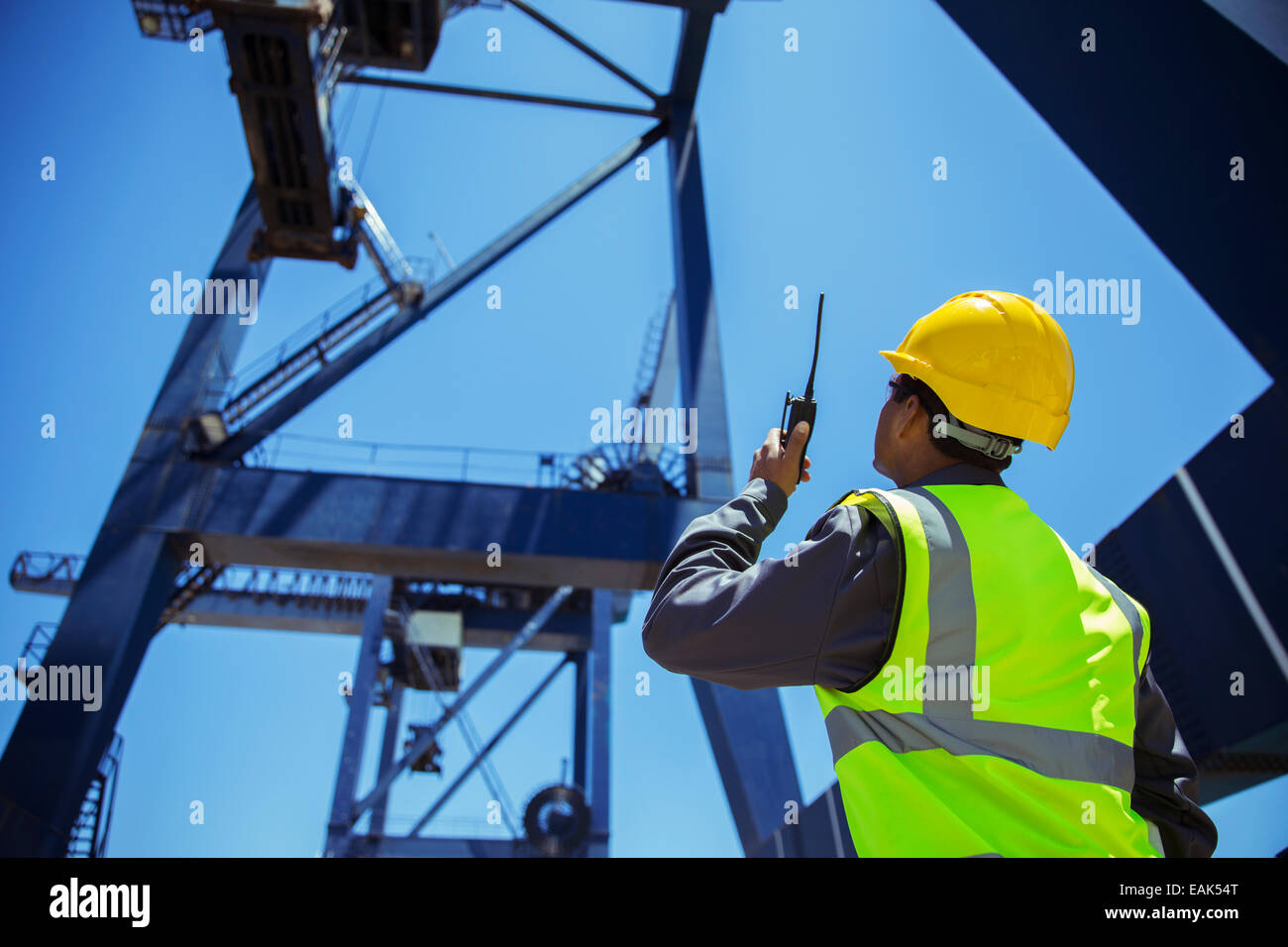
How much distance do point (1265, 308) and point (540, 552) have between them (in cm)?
674

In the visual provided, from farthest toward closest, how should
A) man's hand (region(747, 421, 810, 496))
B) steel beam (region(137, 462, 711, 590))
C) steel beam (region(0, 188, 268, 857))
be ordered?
steel beam (region(137, 462, 711, 590)) → steel beam (region(0, 188, 268, 857)) → man's hand (region(747, 421, 810, 496))

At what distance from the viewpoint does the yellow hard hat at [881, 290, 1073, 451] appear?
2.06 metres

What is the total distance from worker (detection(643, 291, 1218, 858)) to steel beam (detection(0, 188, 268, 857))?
7501 millimetres

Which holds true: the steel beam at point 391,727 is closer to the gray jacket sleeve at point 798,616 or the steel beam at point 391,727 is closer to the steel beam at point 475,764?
the steel beam at point 475,764

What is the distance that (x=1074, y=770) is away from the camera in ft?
5.08

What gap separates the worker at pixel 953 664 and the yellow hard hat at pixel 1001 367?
17cm

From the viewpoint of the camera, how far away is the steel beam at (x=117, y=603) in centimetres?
741

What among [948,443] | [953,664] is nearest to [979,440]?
[948,443]

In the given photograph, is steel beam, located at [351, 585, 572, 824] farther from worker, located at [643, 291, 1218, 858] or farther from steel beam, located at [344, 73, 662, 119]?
worker, located at [643, 291, 1218, 858]

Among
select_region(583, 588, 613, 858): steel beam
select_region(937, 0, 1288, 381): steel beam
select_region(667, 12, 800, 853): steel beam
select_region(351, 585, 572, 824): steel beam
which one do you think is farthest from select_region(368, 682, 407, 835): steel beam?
select_region(937, 0, 1288, 381): steel beam

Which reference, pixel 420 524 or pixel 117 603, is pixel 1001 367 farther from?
pixel 117 603

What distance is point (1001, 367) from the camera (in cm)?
206
